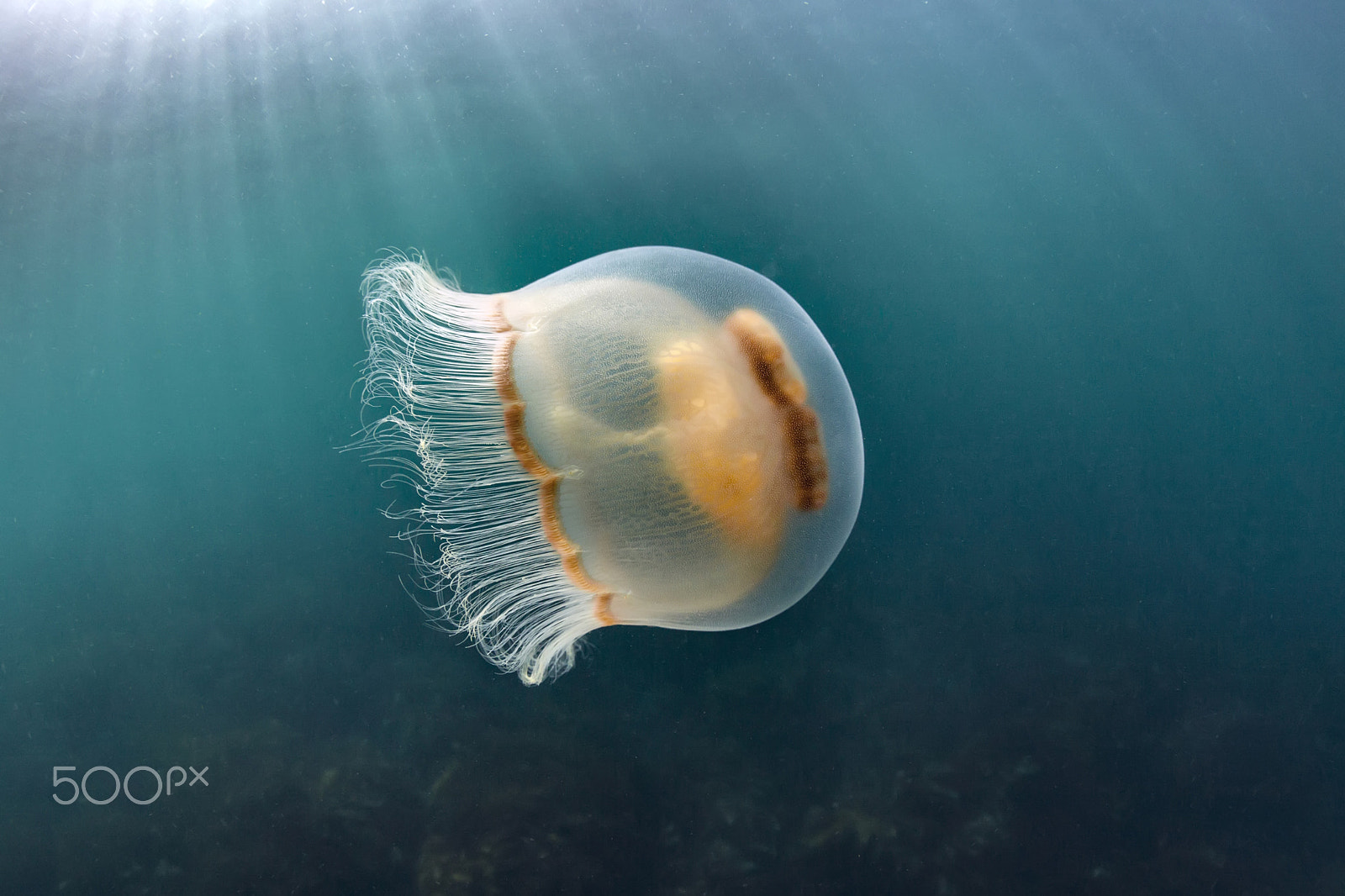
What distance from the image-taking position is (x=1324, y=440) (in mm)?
3189

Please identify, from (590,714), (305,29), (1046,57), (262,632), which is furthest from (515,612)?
(1046,57)

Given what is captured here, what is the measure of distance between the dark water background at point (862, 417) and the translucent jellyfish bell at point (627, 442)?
0.61 m

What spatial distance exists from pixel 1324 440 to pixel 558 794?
12.2 ft

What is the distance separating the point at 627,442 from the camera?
2.02 meters

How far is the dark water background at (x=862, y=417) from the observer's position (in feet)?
9.85

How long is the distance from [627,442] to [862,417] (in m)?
1.34

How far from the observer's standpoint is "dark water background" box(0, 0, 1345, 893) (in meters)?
3.00

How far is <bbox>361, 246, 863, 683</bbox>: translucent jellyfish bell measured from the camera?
2.02m

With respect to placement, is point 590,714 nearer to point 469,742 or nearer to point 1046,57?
point 469,742

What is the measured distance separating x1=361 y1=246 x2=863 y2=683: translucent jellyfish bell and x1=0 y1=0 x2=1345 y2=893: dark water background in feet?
1.99

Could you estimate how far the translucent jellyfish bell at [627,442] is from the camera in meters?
2.02

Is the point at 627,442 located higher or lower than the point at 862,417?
higher

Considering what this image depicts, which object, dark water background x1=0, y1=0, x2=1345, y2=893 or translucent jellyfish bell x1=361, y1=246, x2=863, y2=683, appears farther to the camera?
dark water background x1=0, y1=0, x2=1345, y2=893

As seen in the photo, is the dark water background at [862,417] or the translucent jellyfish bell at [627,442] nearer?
the translucent jellyfish bell at [627,442]
